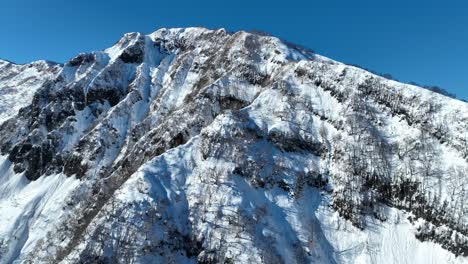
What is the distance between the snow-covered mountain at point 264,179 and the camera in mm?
43594

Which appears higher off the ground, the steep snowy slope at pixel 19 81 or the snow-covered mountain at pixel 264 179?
the steep snowy slope at pixel 19 81

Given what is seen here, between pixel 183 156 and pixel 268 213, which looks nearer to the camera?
pixel 268 213

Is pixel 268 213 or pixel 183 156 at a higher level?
pixel 183 156

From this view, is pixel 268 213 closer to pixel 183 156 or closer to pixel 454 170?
pixel 183 156

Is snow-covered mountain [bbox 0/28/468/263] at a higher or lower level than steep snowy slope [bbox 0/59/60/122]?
lower

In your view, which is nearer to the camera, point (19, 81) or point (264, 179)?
point (264, 179)

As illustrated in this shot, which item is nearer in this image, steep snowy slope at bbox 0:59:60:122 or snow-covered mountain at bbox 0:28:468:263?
snow-covered mountain at bbox 0:28:468:263

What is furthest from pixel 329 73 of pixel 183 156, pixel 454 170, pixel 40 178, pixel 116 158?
pixel 40 178

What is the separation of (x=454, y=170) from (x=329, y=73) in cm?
2487

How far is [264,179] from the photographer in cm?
5122

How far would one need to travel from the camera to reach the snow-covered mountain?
43594 millimetres

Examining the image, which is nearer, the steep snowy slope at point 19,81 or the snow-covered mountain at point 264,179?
the snow-covered mountain at point 264,179

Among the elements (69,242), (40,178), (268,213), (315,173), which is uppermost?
(40,178)

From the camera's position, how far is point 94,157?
8100 centimetres
